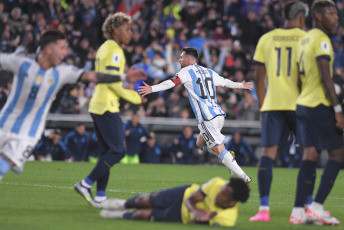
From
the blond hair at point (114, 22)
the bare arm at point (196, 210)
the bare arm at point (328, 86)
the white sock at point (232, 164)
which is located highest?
the blond hair at point (114, 22)

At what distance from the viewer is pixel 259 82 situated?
805 centimetres

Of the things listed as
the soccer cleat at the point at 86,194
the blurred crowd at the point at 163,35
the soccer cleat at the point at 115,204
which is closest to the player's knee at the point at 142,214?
the soccer cleat at the point at 115,204

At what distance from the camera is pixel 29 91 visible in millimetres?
7434

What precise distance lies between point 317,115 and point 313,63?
0.54m

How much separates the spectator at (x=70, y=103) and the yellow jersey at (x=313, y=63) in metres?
13.7

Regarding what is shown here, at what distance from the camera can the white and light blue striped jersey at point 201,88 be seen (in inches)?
457

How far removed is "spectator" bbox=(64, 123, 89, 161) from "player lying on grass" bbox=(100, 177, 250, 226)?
1261 centimetres

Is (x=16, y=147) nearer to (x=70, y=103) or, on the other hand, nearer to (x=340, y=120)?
(x=340, y=120)

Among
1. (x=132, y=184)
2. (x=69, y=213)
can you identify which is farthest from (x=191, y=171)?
(x=69, y=213)

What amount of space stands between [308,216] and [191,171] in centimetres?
926

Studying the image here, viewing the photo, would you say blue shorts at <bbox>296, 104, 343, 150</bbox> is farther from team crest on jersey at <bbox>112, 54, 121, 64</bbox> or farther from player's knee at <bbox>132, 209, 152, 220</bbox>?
team crest on jersey at <bbox>112, 54, 121, 64</bbox>

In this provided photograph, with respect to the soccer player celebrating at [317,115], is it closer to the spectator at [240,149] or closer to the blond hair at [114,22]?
the blond hair at [114,22]

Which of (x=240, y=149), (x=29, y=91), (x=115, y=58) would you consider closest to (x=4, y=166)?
(x=29, y=91)

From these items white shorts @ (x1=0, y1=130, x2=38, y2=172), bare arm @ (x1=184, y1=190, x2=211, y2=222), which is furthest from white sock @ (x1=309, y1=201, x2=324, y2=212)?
white shorts @ (x1=0, y1=130, x2=38, y2=172)
